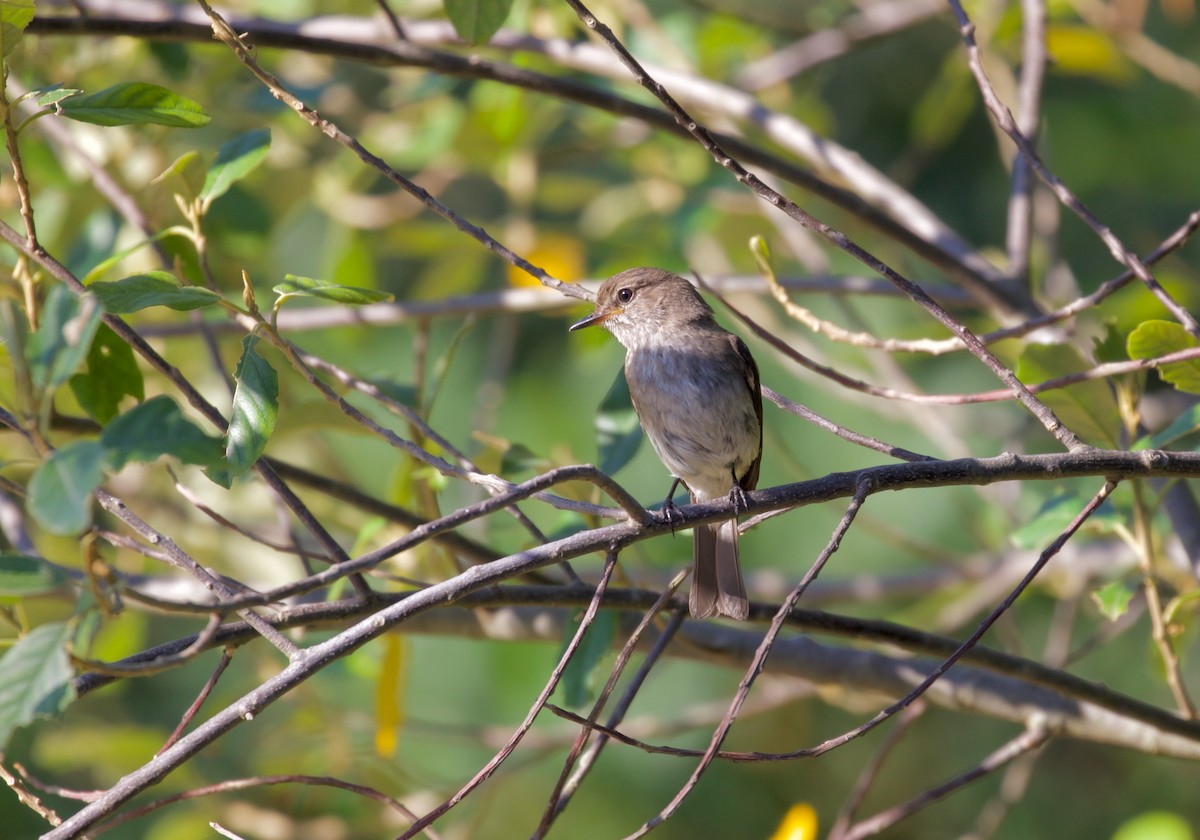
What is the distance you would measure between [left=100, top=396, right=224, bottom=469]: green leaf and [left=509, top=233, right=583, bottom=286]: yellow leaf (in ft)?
8.87

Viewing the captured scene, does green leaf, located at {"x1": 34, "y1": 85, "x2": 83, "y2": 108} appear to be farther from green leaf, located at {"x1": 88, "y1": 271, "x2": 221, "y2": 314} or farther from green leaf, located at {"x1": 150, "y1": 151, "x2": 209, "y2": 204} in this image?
green leaf, located at {"x1": 150, "y1": 151, "x2": 209, "y2": 204}

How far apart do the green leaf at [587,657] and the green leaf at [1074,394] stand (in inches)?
36.9

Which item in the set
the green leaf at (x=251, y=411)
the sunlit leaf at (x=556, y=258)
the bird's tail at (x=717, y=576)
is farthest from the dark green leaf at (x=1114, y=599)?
the sunlit leaf at (x=556, y=258)

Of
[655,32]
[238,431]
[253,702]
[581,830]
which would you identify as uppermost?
[655,32]

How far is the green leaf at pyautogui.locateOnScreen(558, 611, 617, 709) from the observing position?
2.35 m

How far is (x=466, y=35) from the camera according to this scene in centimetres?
232

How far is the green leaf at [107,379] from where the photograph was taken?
A: 2.06 m

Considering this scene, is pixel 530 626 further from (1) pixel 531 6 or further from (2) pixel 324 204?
(2) pixel 324 204

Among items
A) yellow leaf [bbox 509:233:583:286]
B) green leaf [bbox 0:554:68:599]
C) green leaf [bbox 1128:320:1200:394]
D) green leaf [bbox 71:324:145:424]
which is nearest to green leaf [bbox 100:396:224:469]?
green leaf [bbox 0:554:68:599]

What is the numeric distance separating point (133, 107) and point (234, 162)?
1.39 ft

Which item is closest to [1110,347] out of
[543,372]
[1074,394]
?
[1074,394]

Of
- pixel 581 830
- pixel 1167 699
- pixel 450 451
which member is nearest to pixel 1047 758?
pixel 1167 699

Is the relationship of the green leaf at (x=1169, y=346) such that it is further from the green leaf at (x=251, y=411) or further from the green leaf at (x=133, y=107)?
the green leaf at (x=133, y=107)

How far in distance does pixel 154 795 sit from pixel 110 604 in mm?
3669
